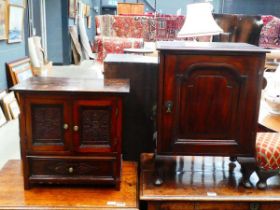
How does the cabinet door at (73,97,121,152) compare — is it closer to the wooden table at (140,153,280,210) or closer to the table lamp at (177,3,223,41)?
the wooden table at (140,153,280,210)

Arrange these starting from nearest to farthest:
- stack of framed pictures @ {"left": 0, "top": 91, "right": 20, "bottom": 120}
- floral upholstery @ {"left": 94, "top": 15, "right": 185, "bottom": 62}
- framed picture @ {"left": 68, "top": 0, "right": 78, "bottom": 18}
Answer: stack of framed pictures @ {"left": 0, "top": 91, "right": 20, "bottom": 120}
floral upholstery @ {"left": 94, "top": 15, "right": 185, "bottom": 62}
framed picture @ {"left": 68, "top": 0, "right": 78, "bottom": 18}

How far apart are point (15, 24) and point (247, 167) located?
326 centimetres

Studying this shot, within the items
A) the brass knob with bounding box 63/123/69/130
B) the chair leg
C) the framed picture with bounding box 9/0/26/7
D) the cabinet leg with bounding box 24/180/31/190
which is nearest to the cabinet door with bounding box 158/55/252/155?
the chair leg

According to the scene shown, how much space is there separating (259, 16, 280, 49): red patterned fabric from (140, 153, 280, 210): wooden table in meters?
4.24

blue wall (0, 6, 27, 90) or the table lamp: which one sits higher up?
the table lamp

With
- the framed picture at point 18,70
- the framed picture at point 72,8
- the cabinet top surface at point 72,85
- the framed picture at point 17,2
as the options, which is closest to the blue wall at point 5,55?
the framed picture at point 18,70

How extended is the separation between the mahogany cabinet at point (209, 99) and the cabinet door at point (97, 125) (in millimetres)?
203

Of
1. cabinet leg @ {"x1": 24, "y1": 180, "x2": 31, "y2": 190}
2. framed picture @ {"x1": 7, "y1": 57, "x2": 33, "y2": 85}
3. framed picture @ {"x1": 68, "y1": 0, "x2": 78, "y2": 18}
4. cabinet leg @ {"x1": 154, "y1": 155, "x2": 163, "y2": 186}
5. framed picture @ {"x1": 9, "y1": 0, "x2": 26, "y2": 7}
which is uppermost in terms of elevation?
framed picture @ {"x1": 68, "y1": 0, "x2": 78, "y2": 18}

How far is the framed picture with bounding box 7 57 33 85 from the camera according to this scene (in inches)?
143

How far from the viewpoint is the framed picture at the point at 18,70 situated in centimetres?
364

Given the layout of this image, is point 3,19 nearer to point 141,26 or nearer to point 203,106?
point 141,26

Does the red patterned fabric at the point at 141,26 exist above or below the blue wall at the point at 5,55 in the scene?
above

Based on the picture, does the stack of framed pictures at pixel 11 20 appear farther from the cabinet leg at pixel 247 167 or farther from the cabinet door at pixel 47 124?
the cabinet leg at pixel 247 167

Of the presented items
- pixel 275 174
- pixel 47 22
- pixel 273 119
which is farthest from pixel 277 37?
pixel 47 22
